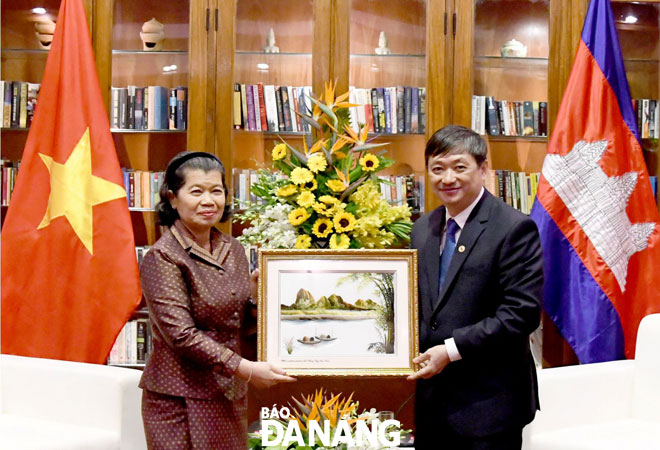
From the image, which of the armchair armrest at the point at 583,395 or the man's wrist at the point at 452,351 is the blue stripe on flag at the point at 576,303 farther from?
the man's wrist at the point at 452,351

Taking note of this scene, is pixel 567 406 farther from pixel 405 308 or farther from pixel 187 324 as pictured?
pixel 187 324

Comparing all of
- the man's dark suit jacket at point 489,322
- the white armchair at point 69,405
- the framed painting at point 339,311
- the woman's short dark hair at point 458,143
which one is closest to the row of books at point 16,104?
the white armchair at point 69,405

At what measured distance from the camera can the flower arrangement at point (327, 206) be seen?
109 inches

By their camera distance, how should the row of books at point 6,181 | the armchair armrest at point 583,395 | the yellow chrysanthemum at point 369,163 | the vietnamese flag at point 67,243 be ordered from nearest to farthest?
the yellow chrysanthemum at point 369,163, the armchair armrest at point 583,395, the vietnamese flag at point 67,243, the row of books at point 6,181

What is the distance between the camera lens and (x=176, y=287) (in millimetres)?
2307

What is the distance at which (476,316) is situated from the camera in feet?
7.63

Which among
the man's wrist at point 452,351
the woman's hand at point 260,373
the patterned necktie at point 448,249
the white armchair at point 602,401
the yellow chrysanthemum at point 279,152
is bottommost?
the white armchair at point 602,401

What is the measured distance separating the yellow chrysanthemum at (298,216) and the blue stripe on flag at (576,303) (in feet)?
5.05

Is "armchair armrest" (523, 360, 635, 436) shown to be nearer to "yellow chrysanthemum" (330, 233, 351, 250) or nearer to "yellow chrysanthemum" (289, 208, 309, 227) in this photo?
"yellow chrysanthemum" (330, 233, 351, 250)

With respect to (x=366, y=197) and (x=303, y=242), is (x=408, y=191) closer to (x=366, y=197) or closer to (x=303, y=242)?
(x=366, y=197)

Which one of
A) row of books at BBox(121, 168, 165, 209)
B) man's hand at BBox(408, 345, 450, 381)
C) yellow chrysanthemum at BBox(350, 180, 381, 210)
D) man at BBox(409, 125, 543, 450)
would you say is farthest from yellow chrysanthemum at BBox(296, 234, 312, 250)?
row of books at BBox(121, 168, 165, 209)

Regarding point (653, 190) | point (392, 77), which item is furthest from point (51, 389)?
point (653, 190)

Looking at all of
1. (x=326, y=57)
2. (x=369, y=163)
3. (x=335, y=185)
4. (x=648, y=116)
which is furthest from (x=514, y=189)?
(x=335, y=185)

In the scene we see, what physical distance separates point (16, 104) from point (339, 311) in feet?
7.98
